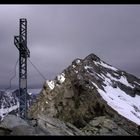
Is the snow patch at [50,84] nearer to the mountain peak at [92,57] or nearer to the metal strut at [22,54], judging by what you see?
the mountain peak at [92,57]

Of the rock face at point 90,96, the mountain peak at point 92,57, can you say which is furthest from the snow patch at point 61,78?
the mountain peak at point 92,57

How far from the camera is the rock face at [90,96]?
1972 inches

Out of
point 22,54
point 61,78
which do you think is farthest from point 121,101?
point 22,54

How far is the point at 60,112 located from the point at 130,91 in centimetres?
1630

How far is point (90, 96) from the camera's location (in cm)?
5231

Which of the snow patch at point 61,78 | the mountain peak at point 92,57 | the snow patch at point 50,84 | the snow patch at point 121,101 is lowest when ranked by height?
the snow patch at point 121,101

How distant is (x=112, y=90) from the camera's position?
196 ft

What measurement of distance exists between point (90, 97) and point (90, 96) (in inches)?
6.5

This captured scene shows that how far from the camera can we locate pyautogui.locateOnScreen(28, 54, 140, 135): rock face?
50.1 metres

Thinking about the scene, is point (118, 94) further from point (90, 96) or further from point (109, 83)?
point (90, 96)

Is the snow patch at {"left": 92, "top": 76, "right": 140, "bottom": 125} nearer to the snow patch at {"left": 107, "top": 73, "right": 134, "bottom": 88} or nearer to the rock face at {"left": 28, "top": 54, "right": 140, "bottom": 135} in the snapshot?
the rock face at {"left": 28, "top": 54, "right": 140, "bottom": 135}
